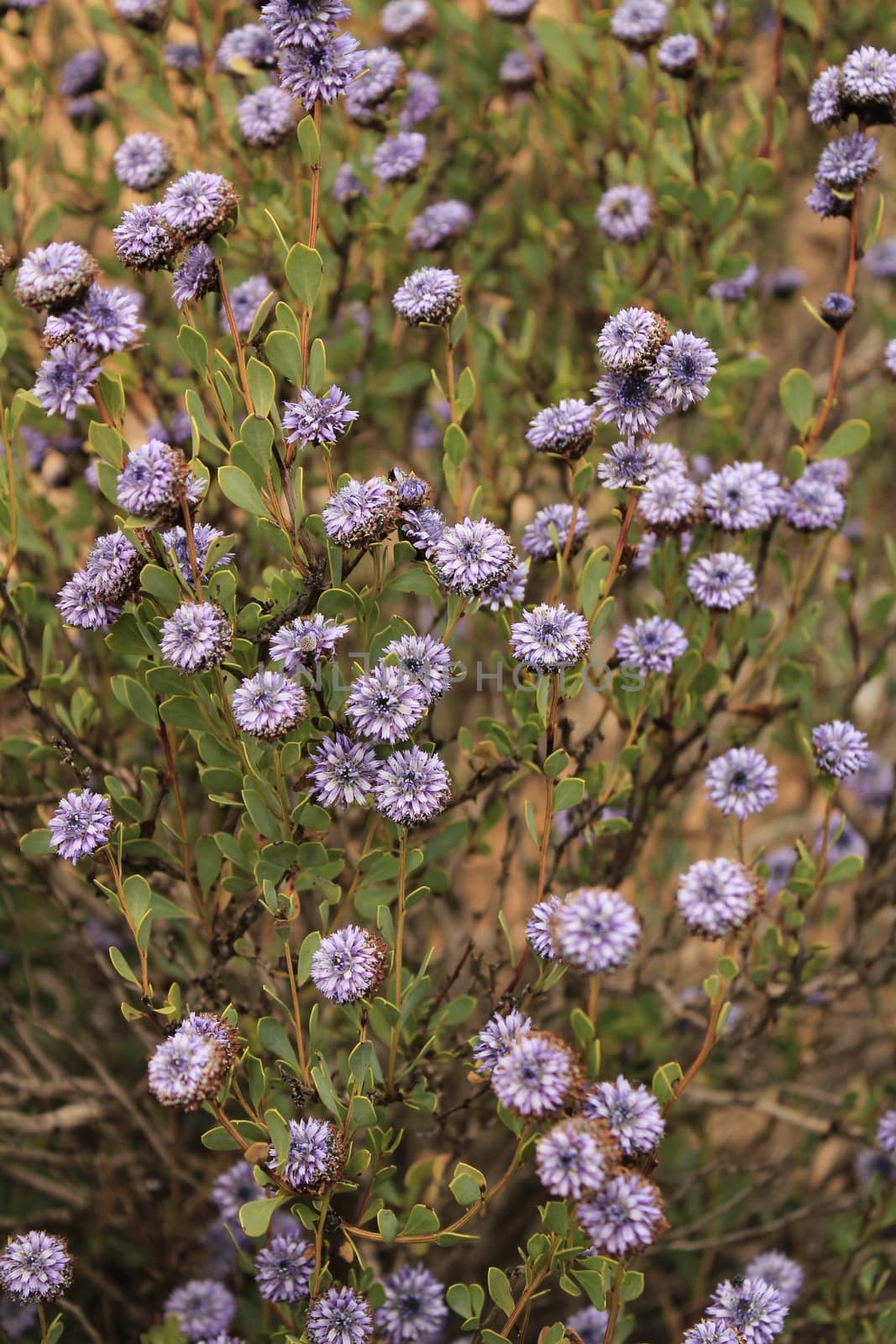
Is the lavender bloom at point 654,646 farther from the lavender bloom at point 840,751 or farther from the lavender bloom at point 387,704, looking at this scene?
the lavender bloom at point 387,704

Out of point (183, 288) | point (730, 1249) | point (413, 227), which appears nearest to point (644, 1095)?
point (183, 288)

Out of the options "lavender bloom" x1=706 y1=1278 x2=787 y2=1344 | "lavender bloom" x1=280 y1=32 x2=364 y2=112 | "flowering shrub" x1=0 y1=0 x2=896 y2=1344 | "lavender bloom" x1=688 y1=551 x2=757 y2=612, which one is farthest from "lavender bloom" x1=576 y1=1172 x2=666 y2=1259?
"lavender bloom" x1=280 y1=32 x2=364 y2=112

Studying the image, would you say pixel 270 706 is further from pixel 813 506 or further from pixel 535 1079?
pixel 813 506

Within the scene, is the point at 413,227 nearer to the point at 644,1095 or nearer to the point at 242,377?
the point at 242,377

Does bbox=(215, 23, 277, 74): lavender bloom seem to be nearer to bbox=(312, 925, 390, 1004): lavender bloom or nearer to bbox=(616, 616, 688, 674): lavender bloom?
bbox=(616, 616, 688, 674): lavender bloom

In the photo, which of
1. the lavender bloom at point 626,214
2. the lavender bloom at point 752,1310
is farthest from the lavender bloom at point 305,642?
the lavender bloom at point 626,214

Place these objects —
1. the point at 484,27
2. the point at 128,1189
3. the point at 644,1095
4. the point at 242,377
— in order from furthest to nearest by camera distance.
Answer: the point at 484,27, the point at 128,1189, the point at 242,377, the point at 644,1095
